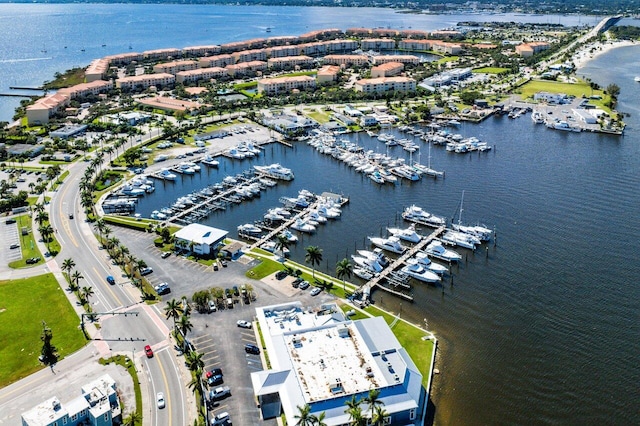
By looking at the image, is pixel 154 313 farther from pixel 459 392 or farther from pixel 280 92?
pixel 280 92

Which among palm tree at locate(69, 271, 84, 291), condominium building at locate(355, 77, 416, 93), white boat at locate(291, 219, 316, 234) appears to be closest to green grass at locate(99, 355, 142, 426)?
palm tree at locate(69, 271, 84, 291)

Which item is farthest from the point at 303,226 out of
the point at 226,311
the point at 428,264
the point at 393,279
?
the point at 226,311

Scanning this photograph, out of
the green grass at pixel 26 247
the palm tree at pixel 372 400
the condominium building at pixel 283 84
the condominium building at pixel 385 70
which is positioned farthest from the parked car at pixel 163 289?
the condominium building at pixel 385 70

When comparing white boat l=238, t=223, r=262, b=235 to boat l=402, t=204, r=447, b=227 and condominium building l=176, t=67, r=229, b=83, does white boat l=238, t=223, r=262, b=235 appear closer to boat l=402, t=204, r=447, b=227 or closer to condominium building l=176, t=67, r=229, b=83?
boat l=402, t=204, r=447, b=227

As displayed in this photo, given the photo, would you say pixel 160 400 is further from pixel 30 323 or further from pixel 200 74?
pixel 200 74

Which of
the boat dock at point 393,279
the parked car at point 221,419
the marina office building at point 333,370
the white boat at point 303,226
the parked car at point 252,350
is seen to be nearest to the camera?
the parked car at point 221,419

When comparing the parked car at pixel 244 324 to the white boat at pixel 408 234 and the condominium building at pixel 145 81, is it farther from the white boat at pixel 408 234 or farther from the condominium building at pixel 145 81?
the condominium building at pixel 145 81

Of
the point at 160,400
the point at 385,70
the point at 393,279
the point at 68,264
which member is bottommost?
the point at 160,400
